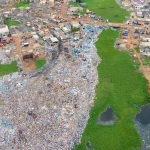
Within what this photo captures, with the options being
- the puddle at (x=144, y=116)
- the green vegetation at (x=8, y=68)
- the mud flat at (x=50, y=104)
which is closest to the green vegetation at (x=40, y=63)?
the mud flat at (x=50, y=104)

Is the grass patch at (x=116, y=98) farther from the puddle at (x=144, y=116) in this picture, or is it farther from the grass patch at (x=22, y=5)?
the grass patch at (x=22, y=5)

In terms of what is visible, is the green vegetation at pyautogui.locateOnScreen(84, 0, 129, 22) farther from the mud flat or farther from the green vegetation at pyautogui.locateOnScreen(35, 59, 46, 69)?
the green vegetation at pyautogui.locateOnScreen(35, 59, 46, 69)

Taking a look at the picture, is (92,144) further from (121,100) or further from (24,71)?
(24,71)

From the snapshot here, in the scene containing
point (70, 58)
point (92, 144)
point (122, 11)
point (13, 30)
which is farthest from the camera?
point (122, 11)

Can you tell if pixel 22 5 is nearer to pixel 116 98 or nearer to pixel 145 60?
pixel 145 60

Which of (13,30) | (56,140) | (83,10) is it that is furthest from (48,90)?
(83,10)

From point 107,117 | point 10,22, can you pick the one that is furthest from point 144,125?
point 10,22
